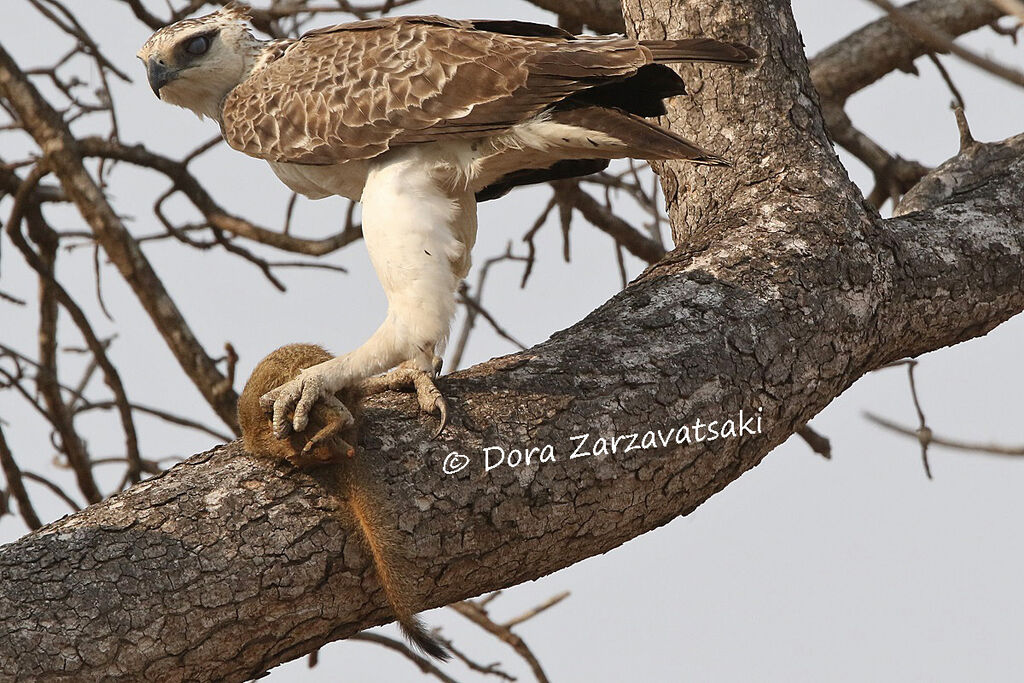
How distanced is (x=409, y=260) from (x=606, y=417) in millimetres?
794

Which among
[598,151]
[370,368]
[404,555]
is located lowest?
[404,555]

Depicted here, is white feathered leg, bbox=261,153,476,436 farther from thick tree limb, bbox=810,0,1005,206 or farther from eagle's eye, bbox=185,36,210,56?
thick tree limb, bbox=810,0,1005,206

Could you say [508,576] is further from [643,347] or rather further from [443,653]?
[643,347]

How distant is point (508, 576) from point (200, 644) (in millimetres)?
773

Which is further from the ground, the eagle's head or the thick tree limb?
the thick tree limb

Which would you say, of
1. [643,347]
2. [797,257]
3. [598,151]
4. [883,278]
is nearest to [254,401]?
[643,347]

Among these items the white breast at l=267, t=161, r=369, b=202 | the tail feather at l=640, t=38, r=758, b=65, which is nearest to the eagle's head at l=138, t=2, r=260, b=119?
the white breast at l=267, t=161, r=369, b=202

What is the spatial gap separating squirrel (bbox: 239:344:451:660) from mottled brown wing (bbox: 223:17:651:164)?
98 centimetres

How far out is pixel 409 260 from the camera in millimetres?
3375

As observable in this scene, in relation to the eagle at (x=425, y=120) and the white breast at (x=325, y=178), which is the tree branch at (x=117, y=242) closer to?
the eagle at (x=425, y=120)

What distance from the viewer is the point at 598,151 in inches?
136

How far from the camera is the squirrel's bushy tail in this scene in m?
2.60

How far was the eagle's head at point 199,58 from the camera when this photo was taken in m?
3.90

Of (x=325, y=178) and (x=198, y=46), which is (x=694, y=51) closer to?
(x=325, y=178)
